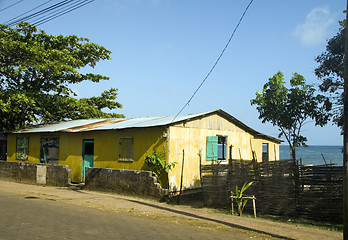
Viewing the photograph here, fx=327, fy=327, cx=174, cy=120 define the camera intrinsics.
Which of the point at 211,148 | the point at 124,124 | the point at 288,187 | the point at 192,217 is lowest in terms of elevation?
the point at 192,217

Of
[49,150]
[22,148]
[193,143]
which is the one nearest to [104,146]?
[193,143]

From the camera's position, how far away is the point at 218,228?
27.4ft

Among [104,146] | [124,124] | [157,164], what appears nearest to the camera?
[157,164]

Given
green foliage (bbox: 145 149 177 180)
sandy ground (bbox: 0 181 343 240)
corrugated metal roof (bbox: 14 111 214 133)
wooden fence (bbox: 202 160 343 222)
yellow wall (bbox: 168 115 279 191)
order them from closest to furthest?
sandy ground (bbox: 0 181 343 240) < wooden fence (bbox: 202 160 343 222) < green foliage (bbox: 145 149 177 180) < yellow wall (bbox: 168 115 279 191) < corrugated metal roof (bbox: 14 111 214 133)

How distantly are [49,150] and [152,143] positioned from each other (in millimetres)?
8079

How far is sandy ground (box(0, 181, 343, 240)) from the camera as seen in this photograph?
7929 mm

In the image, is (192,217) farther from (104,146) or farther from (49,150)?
(49,150)

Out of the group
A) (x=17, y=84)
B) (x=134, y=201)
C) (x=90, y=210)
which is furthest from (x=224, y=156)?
(x=17, y=84)

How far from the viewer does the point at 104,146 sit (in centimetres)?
1650

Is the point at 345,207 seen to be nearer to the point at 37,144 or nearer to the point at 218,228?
the point at 218,228

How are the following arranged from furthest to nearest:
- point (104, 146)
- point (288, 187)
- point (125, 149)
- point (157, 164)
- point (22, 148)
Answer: point (22, 148)
point (104, 146)
point (125, 149)
point (157, 164)
point (288, 187)

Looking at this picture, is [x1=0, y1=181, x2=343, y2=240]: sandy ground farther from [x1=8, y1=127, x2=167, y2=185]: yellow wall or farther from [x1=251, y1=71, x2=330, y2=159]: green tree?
[x1=251, y1=71, x2=330, y2=159]: green tree

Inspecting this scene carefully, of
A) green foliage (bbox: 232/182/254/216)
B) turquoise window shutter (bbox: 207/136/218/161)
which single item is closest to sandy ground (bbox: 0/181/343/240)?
green foliage (bbox: 232/182/254/216)

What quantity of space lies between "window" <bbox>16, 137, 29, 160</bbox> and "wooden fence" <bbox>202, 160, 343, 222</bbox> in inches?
543
